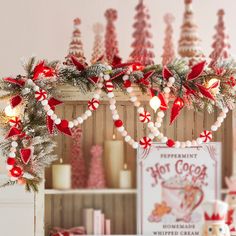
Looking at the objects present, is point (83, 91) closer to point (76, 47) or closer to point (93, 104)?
point (93, 104)

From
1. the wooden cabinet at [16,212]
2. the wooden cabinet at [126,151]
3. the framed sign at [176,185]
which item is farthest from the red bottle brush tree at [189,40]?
the wooden cabinet at [16,212]

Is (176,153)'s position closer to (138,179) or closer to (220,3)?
(138,179)

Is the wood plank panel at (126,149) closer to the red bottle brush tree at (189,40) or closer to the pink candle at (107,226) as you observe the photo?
the pink candle at (107,226)

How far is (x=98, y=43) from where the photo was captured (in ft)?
8.41

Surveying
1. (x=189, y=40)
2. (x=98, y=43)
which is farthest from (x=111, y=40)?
(x=189, y=40)

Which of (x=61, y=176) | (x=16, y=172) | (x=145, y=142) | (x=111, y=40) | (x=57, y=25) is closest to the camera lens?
(x=16, y=172)

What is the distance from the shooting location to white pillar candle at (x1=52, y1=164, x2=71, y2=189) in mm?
2309

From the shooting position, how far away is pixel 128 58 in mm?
2643

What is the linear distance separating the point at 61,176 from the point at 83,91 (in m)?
0.34

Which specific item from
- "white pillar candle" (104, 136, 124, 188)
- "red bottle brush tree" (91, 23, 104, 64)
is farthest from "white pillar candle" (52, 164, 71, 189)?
"red bottle brush tree" (91, 23, 104, 64)

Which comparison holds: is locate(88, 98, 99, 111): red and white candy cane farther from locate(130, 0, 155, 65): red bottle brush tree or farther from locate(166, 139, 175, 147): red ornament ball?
locate(130, 0, 155, 65): red bottle brush tree

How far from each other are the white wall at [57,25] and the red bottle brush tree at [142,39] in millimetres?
105

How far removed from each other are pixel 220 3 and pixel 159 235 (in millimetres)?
1044

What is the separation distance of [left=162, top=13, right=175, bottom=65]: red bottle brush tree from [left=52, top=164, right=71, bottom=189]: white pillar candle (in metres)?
0.61
